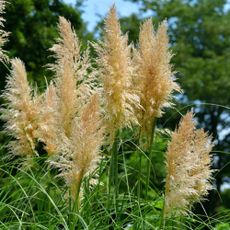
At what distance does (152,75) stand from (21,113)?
0.94 metres

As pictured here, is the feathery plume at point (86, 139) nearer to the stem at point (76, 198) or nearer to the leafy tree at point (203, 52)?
the stem at point (76, 198)

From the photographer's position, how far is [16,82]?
4.27 meters

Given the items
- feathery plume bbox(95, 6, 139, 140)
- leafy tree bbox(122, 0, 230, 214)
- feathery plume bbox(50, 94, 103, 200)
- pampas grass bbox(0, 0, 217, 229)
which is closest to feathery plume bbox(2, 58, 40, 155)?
pampas grass bbox(0, 0, 217, 229)

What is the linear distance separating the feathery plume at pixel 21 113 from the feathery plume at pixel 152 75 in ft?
2.46

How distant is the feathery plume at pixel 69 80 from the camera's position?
12.5ft

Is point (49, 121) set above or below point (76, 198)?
above

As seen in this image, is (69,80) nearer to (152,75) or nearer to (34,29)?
(152,75)

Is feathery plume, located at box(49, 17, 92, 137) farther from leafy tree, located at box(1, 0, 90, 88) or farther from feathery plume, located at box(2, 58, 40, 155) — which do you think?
leafy tree, located at box(1, 0, 90, 88)

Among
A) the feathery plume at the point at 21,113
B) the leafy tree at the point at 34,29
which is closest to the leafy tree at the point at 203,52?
the leafy tree at the point at 34,29

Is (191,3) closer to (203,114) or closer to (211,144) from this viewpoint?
(203,114)

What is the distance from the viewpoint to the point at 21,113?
430cm

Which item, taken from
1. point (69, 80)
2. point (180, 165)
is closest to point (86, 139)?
point (180, 165)

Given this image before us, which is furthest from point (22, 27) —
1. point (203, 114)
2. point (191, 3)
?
point (191, 3)

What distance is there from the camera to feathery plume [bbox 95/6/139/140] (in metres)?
3.86
